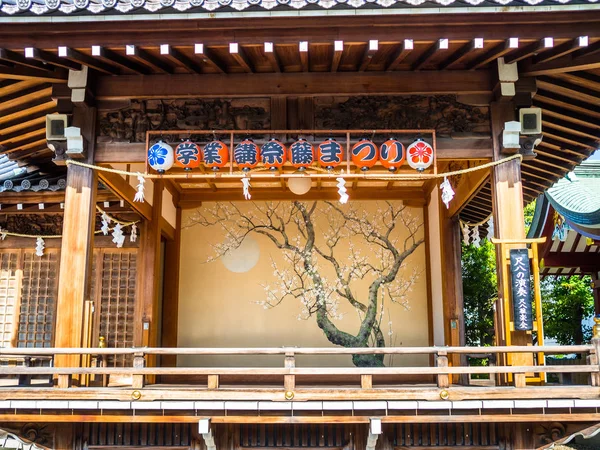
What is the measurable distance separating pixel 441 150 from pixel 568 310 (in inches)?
468

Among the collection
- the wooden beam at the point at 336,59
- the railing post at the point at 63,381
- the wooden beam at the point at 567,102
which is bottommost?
the railing post at the point at 63,381

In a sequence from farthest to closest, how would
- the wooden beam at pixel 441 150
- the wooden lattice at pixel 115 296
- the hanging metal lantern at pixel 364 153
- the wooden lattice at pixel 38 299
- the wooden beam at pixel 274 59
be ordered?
the wooden lattice at pixel 38 299 → the wooden lattice at pixel 115 296 → the wooden beam at pixel 441 150 → the hanging metal lantern at pixel 364 153 → the wooden beam at pixel 274 59

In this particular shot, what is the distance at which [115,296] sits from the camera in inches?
431

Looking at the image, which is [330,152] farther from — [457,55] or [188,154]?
[457,55]

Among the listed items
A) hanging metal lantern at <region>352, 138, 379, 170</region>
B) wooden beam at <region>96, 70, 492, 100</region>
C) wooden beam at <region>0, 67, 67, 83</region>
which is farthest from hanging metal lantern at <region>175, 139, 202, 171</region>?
hanging metal lantern at <region>352, 138, 379, 170</region>

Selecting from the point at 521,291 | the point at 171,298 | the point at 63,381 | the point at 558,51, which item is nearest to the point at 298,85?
the point at 558,51

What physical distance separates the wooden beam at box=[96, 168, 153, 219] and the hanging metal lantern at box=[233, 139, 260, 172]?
1996mm

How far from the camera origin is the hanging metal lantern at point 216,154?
24.8ft

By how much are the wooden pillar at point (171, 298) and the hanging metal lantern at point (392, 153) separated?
5892 millimetres

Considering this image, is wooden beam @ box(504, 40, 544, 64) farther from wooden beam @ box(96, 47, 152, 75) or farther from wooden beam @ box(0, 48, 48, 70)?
wooden beam @ box(0, 48, 48, 70)

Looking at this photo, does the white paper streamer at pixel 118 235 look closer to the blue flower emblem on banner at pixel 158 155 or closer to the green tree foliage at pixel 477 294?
the blue flower emblem on banner at pixel 158 155

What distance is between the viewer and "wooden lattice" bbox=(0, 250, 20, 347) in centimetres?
1088

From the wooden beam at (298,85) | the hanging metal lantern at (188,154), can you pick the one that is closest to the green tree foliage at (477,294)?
the wooden beam at (298,85)

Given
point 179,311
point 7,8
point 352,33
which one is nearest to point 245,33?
point 352,33
